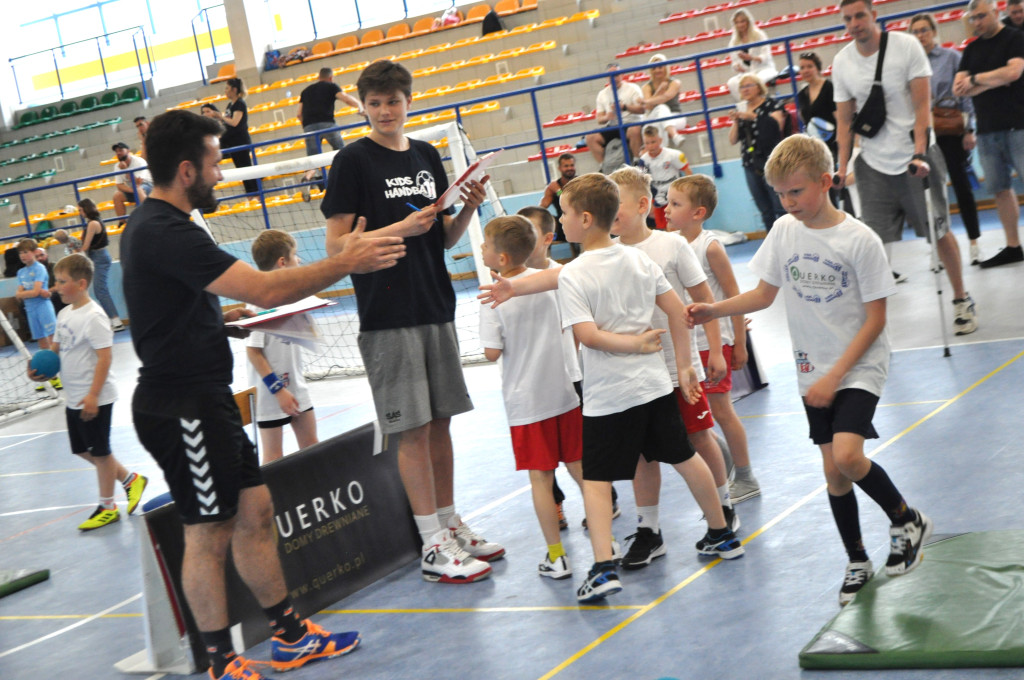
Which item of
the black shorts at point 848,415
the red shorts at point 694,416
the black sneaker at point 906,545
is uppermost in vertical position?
the black shorts at point 848,415

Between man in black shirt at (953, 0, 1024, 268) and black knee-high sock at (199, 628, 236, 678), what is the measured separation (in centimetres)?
640

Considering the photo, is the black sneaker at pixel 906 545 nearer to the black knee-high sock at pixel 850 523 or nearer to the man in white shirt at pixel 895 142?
the black knee-high sock at pixel 850 523

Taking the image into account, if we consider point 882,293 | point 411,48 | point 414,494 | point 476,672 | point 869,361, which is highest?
point 411,48

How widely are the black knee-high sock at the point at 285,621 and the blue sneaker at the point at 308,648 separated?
0.02 meters

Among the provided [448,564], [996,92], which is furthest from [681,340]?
[996,92]

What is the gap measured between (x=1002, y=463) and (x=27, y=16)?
28342mm

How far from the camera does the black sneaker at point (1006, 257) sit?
792cm

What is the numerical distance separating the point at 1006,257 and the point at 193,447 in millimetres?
6863

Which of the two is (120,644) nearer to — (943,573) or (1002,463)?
(943,573)

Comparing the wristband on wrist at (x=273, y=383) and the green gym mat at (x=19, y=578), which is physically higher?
the wristband on wrist at (x=273, y=383)

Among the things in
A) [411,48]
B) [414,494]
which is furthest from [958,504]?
[411,48]

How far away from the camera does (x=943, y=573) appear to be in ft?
10.4

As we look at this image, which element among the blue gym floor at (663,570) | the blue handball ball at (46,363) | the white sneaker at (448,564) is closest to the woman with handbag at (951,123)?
the blue gym floor at (663,570)

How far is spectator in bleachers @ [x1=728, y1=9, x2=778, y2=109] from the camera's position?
11.6 m
